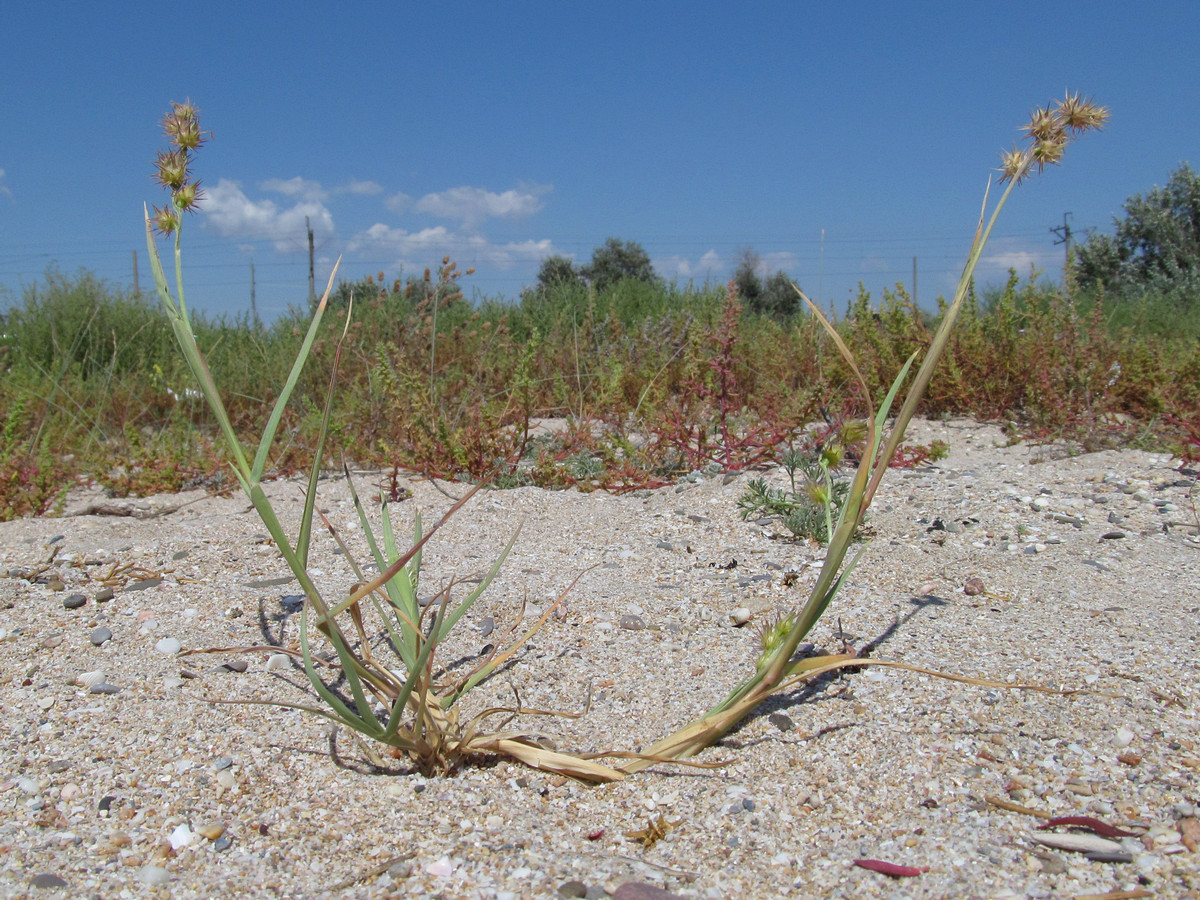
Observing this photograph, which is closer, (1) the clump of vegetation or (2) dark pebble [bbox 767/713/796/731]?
(2) dark pebble [bbox 767/713/796/731]

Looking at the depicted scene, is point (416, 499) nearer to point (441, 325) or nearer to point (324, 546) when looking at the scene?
point (324, 546)

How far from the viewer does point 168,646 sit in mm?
1750

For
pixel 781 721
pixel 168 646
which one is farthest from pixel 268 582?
pixel 781 721

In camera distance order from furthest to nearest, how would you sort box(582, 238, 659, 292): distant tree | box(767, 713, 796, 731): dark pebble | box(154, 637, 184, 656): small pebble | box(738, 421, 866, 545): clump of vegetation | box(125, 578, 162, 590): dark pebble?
box(582, 238, 659, 292): distant tree < box(738, 421, 866, 545): clump of vegetation < box(125, 578, 162, 590): dark pebble < box(154, 637, 184, 656): small pebble < box(767, 713, 796, 731): dark pebble

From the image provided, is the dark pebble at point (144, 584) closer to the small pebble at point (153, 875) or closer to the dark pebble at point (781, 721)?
the small pebble at point (153, 875)

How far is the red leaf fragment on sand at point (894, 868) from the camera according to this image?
102cm

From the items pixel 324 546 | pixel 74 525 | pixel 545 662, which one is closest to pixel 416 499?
pixel 324 546

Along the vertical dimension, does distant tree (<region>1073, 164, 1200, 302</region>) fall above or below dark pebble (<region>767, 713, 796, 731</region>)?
above

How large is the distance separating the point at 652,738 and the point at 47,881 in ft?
2.91

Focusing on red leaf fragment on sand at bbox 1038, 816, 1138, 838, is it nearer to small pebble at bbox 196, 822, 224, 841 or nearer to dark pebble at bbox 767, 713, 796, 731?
dark pebble at bbox 767, 713, 796, 731

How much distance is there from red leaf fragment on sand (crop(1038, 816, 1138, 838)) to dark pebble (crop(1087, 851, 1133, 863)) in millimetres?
38

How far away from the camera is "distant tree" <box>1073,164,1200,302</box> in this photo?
11.8 m

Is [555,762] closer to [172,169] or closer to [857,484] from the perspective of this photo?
[857,484]

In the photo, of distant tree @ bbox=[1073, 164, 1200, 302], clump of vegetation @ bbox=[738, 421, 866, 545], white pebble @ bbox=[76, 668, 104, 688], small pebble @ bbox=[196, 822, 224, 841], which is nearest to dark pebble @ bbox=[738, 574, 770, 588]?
clump of vegetation @ bbox=[738, 421, 866, 545]
